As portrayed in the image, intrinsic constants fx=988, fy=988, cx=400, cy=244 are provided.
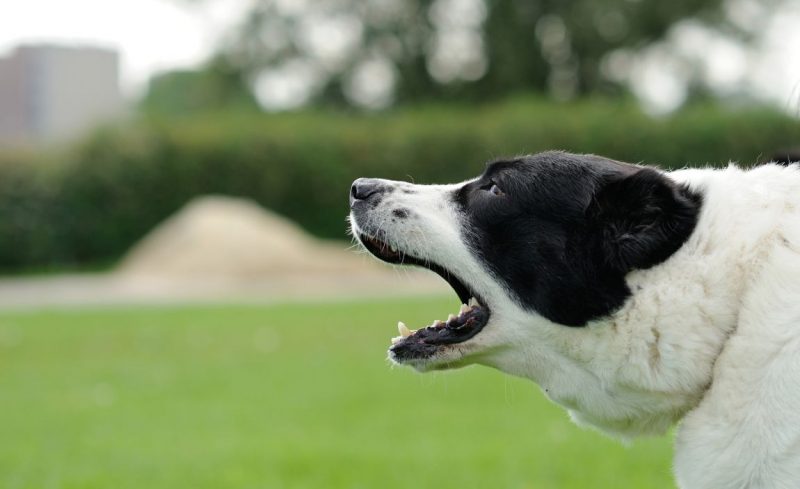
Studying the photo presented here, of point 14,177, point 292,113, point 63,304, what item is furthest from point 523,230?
point 292,113

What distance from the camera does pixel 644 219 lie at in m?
3.07

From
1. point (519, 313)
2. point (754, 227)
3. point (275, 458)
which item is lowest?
point (275, 458)

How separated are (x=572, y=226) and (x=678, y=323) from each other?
523 millimetres

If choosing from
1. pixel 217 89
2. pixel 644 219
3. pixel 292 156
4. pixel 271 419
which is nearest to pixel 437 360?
pixel 644 219

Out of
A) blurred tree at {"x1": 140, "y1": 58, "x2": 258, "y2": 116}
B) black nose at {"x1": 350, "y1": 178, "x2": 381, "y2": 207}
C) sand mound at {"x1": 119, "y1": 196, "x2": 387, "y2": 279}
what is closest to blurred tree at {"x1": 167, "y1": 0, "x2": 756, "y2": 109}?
blurred tree at {"x1": 140, "y1": 58, "x2": 258, "y2": 116}

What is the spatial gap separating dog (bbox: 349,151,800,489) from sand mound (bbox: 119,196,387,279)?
14692 mm

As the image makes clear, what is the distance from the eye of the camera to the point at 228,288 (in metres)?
18.2

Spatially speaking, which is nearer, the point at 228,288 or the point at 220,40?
the point at 228,288

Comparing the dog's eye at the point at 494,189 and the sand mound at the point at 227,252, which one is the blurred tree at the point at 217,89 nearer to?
the sand mound at the point at 227,252

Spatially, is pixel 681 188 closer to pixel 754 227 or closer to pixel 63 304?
pixel 754 227

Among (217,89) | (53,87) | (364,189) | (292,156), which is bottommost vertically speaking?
(217,89)

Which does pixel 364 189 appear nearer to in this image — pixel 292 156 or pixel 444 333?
pixel 444 333

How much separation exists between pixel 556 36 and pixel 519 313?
2980cm

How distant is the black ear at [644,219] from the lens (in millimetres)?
3006
